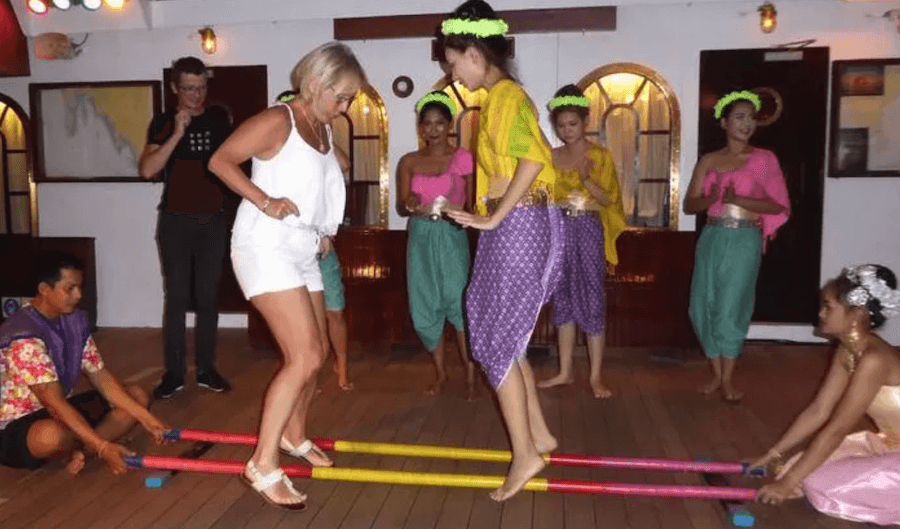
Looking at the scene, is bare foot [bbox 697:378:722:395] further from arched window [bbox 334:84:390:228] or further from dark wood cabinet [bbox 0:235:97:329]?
dark wood cabinet [bbox 0:235:97:329]

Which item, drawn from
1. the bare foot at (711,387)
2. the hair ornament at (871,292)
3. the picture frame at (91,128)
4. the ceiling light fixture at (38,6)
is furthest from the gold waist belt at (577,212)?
the ceiling light fixture at (38,6)

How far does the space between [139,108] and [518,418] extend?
5.42 metres

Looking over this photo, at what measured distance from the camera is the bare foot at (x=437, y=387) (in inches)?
190

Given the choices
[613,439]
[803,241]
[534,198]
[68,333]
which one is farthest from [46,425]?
[803,241]

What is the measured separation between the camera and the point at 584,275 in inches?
186

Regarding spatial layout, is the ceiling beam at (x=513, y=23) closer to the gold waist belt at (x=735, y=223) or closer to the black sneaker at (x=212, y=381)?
the gold waist belt at (x=735, y=223)

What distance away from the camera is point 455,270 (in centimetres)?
464

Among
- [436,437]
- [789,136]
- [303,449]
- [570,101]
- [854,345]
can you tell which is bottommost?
[436,437]

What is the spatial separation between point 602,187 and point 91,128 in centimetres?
476

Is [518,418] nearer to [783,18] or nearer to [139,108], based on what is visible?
[783,18]

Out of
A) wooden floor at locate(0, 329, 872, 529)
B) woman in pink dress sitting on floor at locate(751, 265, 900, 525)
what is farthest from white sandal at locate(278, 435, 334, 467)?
woman in pink dress sitting on floor at locate(751, 265, 900, 525)

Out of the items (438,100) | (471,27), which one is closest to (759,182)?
(438,100)

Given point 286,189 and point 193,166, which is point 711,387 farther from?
point 193,166

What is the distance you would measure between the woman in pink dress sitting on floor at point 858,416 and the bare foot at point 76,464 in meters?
2.73
